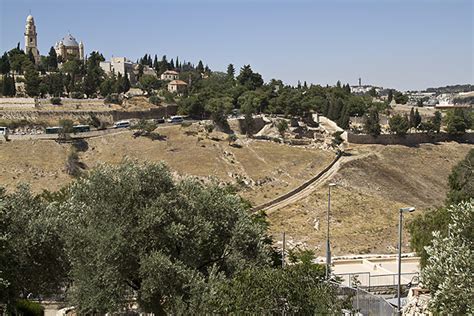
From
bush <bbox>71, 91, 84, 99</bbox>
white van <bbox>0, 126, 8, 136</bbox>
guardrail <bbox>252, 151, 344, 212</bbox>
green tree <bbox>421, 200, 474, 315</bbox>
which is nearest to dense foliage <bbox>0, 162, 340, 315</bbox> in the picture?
green tree <bbox>421, 200, 474, 315</bbox>

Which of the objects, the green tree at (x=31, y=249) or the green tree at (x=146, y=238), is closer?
the green tree at (x=146, y=238)

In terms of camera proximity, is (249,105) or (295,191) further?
(249,105)

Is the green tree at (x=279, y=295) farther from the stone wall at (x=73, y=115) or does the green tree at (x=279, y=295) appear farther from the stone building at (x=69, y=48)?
the stone building at (x=69, y=48)

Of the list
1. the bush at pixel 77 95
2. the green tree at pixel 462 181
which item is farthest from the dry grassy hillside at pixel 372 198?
the bush at pixel 77 95

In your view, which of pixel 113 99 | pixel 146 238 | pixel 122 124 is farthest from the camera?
pixel 113 99

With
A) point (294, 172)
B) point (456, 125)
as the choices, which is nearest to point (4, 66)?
point (294, 172)

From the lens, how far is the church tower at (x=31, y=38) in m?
120

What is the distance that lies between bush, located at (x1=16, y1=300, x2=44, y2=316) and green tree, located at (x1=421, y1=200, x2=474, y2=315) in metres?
14.0

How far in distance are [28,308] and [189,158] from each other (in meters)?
46.7

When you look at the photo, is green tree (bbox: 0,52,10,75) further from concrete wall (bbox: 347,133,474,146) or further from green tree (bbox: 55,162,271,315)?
green tree (bbox: 55,162,271,315)

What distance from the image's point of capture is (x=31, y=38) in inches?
4788

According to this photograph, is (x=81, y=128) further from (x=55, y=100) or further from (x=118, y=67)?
(x=118, y=67)

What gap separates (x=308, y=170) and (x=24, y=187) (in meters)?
47.8

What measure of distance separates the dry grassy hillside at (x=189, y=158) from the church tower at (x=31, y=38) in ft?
183
